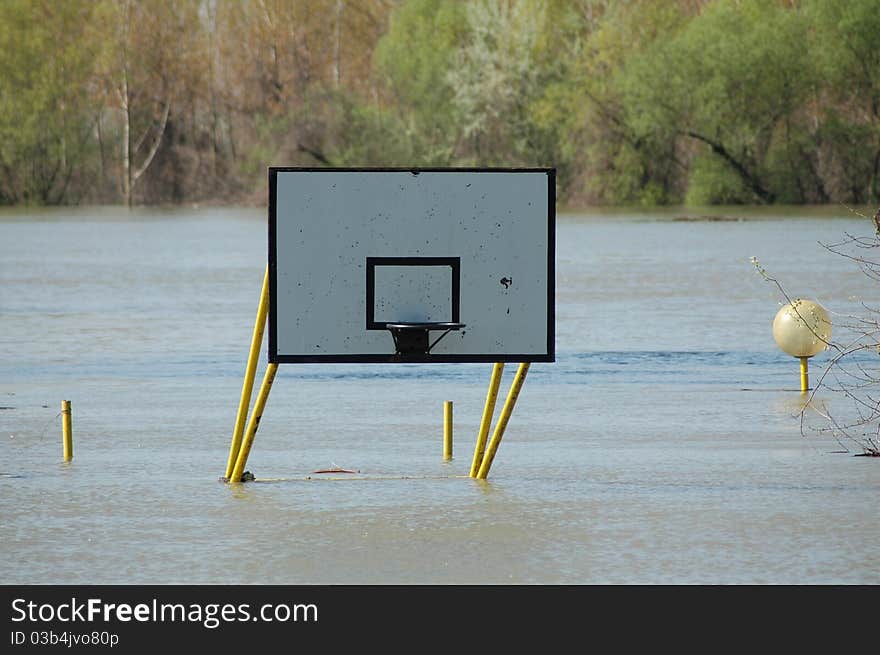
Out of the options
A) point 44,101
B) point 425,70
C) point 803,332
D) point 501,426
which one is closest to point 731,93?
point 425,70

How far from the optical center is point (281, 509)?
9750 mm

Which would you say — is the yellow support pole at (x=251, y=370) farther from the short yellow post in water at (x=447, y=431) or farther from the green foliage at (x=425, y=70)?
the green foliage at (x=425, y=70)

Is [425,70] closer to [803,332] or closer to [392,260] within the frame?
[803,332]

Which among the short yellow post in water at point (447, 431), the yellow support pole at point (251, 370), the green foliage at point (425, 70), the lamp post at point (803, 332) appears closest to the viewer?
the yellow support pole at point (251, 370)

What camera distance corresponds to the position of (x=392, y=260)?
1059 centimetres

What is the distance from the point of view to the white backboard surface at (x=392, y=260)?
1056 cm

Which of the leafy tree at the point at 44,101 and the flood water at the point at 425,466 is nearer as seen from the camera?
the flood water at the point at 425,466

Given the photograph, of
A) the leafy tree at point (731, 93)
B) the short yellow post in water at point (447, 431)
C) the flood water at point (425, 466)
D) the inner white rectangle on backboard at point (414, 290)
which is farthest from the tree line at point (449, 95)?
the inner white rectangle on backboard at point (414, 290)

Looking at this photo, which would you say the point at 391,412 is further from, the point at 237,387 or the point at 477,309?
the point at 477,309

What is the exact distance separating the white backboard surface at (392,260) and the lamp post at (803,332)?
525 cm

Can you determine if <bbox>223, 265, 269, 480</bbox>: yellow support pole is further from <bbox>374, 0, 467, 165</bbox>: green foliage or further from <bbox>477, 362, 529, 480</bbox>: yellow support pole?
<bbox>374, 0, 467, 165</bbox>: green foliage

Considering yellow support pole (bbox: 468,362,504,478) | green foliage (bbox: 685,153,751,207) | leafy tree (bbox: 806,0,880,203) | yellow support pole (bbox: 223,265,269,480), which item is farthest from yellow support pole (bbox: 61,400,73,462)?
leafy tree (bbox: 806,0,880,203)

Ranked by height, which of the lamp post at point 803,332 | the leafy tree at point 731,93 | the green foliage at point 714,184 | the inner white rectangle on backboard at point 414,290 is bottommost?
the green foliage at point 714,184
